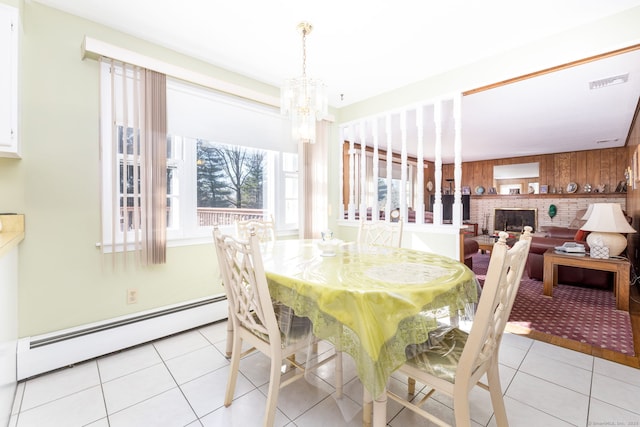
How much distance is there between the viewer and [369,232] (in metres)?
2.81

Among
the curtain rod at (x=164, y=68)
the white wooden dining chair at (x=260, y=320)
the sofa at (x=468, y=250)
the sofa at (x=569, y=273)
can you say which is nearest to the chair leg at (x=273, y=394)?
the white wooden dining chair at (x=260, y=320)

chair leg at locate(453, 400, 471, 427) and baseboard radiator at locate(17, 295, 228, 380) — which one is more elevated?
chair leg at locate(453, 400, 471, 427)

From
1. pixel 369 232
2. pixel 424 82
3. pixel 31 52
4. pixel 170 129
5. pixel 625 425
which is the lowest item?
pixel 625 425

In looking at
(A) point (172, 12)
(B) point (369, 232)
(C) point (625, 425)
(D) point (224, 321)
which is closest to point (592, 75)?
(B) point (369, 232)

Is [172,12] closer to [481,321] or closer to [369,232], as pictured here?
[369,232]

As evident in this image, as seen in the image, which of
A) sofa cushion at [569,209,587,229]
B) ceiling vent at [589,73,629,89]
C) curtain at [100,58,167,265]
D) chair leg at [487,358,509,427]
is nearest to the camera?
chair leg at [487,358,509,427]

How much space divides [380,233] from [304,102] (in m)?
1.40

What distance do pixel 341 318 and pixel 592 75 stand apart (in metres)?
3.79

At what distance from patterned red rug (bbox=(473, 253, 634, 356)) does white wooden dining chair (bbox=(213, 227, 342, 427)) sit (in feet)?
7.02

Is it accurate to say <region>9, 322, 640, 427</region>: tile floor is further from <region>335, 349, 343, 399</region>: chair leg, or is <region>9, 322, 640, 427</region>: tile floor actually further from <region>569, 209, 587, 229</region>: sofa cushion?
<region>569, 209, 587, 229</region>: sofa cushion

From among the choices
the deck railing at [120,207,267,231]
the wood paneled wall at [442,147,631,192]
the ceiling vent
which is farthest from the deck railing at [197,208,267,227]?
the wood paneled wall at [442,147,631,192]

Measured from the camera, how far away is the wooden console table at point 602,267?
2801mm

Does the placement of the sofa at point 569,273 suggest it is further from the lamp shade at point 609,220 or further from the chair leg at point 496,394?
the chair leg at point 496,394

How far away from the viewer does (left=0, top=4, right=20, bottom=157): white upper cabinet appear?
1.57m
